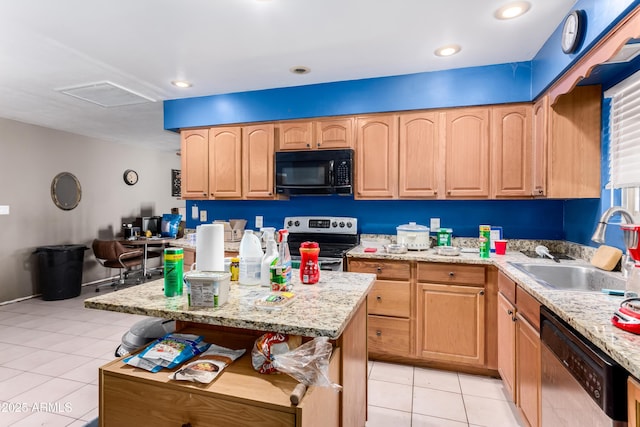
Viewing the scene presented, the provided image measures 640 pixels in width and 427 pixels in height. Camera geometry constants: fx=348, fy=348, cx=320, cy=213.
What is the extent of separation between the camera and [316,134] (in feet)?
11.1

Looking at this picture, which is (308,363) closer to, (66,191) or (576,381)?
(576,381)

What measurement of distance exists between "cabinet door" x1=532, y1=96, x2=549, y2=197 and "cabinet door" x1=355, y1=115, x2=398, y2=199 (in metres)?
1.09

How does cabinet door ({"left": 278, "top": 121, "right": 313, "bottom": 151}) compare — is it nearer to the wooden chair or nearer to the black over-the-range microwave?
the black over-the-range microwave

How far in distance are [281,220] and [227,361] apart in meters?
2.62

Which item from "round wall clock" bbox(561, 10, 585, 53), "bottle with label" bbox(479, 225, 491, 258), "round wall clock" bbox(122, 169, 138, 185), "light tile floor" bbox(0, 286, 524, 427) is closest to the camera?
"round wall clock" bbox(561, 10, 585, 53)

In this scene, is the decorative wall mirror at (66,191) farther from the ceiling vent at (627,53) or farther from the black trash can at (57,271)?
the ceiling vent at (627,53)

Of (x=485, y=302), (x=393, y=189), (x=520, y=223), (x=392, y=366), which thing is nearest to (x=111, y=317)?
(x=392, y=366)

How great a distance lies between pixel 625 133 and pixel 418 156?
4.55 ft

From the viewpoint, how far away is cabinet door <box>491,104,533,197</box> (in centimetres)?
282

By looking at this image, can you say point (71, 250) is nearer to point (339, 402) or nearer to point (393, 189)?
point (393, 189)

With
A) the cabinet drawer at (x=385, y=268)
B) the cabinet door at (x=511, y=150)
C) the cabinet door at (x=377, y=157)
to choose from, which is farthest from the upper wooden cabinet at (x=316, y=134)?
the cabinet door at (x=511, y=150)

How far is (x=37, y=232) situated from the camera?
4.85 metres

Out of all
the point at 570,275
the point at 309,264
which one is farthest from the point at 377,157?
the point at 309,264

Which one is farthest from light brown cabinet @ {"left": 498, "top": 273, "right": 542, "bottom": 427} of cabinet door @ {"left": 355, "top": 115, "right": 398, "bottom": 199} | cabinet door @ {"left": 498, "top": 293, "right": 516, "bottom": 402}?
cabinet door @ {"left": 355, "top": 115, "right": 398, "bottom": 199}
